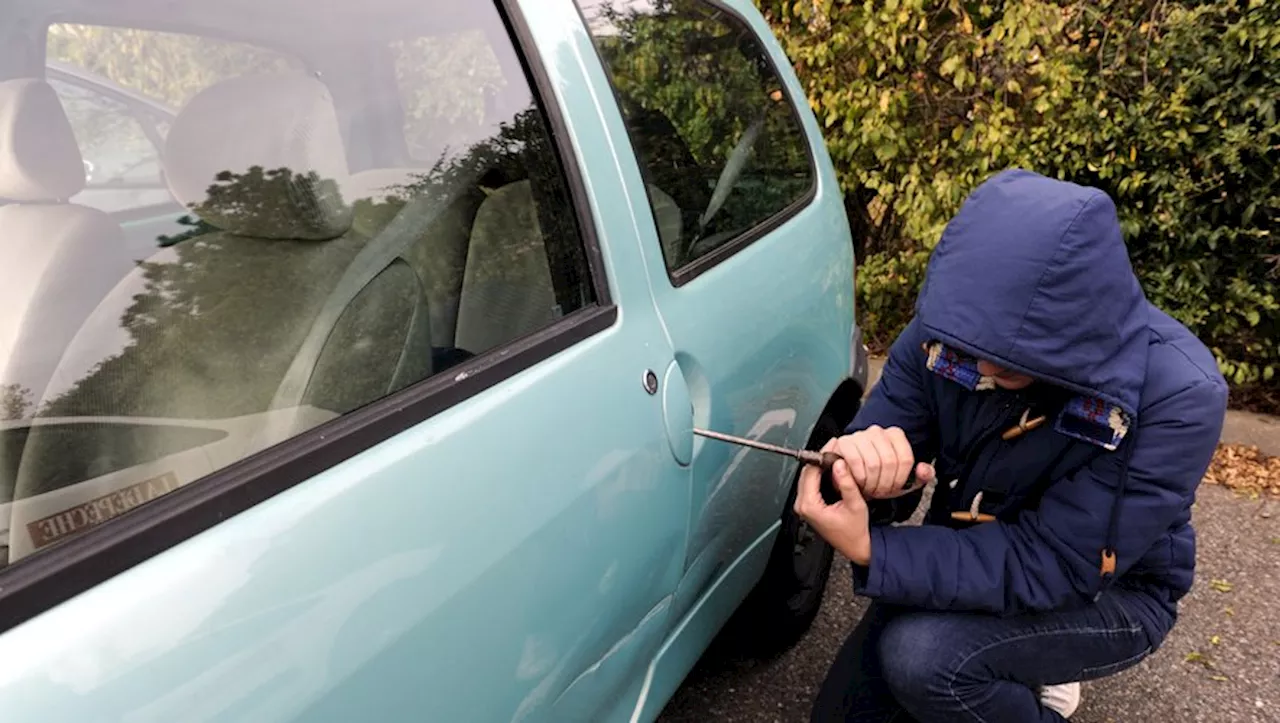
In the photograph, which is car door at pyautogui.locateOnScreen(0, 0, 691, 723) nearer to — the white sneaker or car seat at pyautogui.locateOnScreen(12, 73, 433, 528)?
car seat at pyautogui.locateOnScreen(12, 73, 433, 528)

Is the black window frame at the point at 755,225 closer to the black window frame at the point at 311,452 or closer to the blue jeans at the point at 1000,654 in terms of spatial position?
the black window frame at the point at 311,452

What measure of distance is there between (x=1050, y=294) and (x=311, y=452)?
39.4 inches

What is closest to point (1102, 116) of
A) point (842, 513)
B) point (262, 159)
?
point (842, 513)

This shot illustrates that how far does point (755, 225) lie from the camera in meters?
2.02

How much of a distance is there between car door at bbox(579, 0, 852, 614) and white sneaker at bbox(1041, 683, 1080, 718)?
0.63 m

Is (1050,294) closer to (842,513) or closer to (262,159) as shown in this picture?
(842,513)

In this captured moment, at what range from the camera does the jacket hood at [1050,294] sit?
1284mm

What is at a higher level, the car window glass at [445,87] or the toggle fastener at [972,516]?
the car window glass at [445,87]

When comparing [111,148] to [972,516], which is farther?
[972,516]

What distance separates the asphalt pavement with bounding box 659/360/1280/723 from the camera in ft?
7.55

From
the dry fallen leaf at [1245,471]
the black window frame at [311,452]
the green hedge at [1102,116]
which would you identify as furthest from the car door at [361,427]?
the dry fallen leaf at [1245,471]

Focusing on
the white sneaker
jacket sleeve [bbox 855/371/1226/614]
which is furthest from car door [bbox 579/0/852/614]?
the white sneaker

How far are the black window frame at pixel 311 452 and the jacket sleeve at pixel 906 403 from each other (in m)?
0.71

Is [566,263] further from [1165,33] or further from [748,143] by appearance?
[1165,33]
